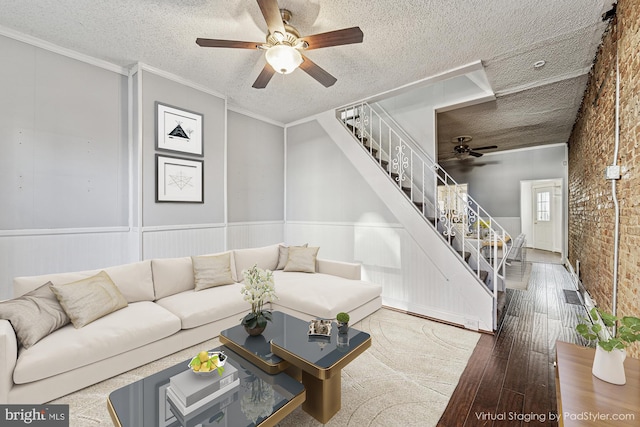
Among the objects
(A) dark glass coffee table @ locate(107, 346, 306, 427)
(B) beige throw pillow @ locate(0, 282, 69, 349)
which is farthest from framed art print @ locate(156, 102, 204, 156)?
(A) dark glass coffee table @ locate(107, 346, 306, 427)

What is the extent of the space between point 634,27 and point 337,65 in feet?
8.27

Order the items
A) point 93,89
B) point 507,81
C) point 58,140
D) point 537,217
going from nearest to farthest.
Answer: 1. point 58,140
2. point 93,89
3. point 507,81
4. point 537,217

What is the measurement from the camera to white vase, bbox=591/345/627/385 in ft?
4.29

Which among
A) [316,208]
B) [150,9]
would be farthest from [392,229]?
[150,9]

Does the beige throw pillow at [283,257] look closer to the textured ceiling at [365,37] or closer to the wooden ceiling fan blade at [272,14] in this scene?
the textured ceiling at [365,37]

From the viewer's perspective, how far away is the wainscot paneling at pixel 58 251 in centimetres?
274

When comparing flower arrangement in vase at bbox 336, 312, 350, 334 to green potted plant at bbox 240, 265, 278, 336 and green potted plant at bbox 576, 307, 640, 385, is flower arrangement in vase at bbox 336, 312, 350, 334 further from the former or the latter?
green potted plant at bbox 576, 307, 640, 385

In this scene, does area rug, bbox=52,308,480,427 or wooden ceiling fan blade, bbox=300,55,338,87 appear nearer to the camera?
area rug, bbox=52,308,480,427

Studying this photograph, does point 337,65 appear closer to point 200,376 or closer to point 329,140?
point 329,140

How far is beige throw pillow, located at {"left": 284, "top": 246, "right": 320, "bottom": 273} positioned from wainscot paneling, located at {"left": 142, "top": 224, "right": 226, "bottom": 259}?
113 cm

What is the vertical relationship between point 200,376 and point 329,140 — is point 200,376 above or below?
below

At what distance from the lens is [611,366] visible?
4.34 feet

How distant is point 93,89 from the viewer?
3268 mm

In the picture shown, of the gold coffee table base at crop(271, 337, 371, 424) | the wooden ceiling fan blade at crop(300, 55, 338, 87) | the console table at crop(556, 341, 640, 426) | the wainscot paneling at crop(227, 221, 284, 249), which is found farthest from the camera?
the wainscot paneling at crop(227, 221, 284, 249)
